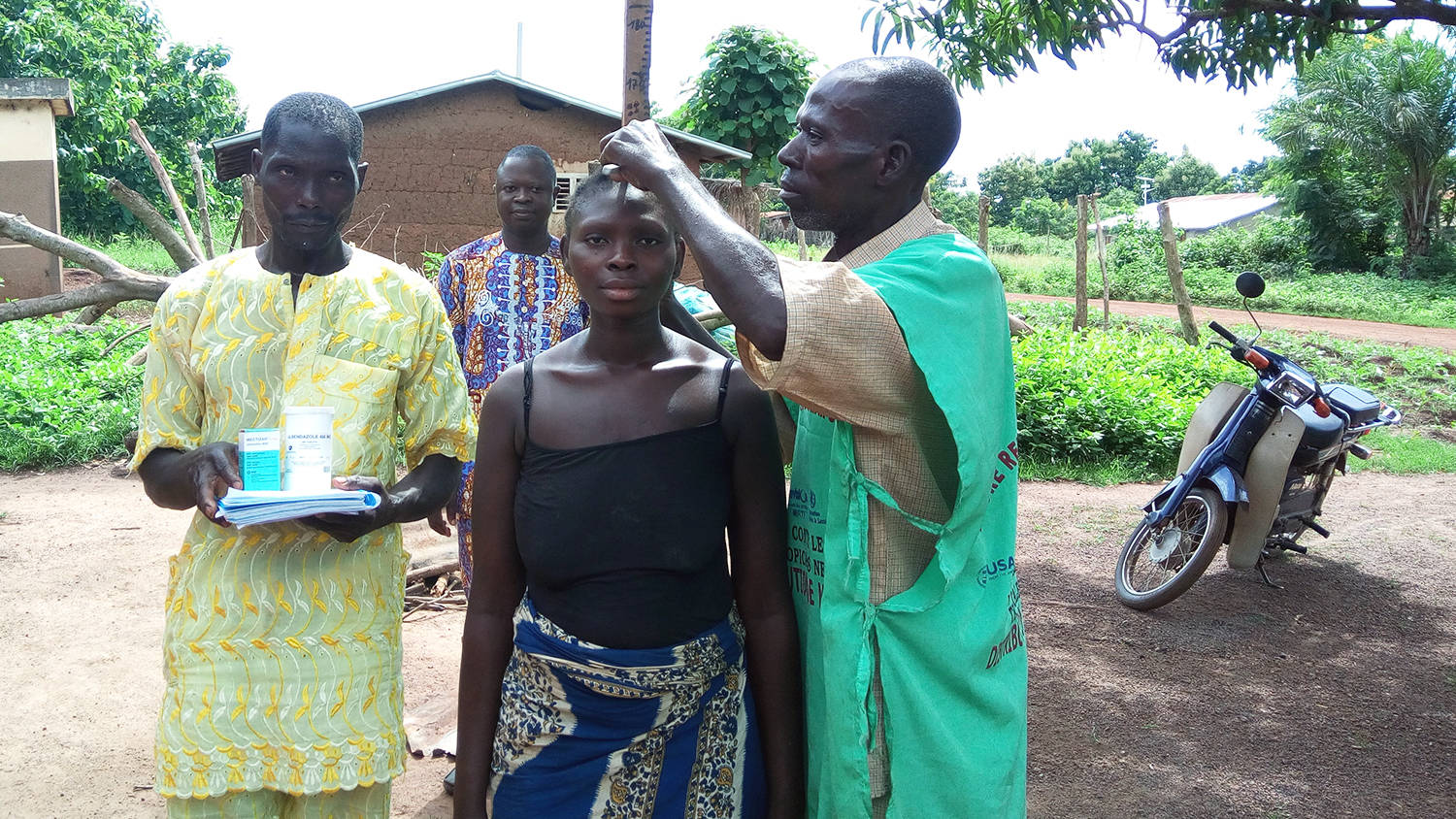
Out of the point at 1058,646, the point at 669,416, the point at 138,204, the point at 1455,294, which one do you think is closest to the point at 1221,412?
the point at 1058,646

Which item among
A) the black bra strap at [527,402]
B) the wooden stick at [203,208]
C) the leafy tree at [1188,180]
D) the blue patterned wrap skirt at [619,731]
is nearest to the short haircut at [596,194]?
the black bra strap at [527,402]

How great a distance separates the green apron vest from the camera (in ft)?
5.29

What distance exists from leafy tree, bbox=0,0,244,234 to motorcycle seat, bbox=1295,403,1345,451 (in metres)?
20.1

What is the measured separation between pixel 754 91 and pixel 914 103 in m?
12.8

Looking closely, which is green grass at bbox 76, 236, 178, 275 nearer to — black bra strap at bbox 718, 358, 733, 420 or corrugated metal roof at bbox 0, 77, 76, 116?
corrugated metal roof at bbox 0, 77, 76, 116

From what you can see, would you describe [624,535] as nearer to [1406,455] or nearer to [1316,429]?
[1316,429]

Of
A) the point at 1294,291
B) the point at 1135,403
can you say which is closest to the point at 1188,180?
the point at 1294,291

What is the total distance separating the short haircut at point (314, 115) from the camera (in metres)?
1.98

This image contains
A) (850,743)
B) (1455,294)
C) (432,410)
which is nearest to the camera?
(850,743)

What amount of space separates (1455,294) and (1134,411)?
1653cm

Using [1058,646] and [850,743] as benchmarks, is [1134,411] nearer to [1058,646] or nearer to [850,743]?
[1058,646]

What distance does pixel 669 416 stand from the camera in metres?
1.83

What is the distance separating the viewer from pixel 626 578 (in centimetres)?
179

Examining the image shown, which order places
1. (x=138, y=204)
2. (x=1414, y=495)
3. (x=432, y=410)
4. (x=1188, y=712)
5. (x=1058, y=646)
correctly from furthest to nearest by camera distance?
1. (x=1414, y=495)
2. (x=138, y=204)
3. (x=1058, y=646)
4. (x=1188, y=712)
5. (x=432, y=410)
